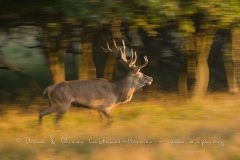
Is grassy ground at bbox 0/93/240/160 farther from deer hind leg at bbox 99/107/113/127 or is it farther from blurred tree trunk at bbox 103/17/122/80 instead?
blurred tree trunk at bbox 103/17/122/80

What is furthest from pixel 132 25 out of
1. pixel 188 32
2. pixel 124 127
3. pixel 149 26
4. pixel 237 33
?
pixel 237 33

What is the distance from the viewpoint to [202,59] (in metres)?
14.7

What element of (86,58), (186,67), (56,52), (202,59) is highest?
(56,52)

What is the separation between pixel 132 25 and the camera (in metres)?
12.4

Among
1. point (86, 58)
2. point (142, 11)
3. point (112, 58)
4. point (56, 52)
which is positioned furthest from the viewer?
point (112, 58)

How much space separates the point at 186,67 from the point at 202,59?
837mm

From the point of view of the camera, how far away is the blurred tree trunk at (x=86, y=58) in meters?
13.2

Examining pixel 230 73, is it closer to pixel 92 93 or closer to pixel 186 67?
pixel 186 67

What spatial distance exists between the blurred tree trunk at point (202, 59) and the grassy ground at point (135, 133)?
30 centimetres

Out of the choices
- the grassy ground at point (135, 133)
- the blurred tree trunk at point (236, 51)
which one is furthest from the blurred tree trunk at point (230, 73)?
the grassy ground at point (135, 133)

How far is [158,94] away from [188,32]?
3655mm

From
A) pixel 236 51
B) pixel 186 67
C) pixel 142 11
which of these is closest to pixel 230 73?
pixel 236 51

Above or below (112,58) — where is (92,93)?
below

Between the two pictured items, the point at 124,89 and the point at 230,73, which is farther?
the point at 230,73
